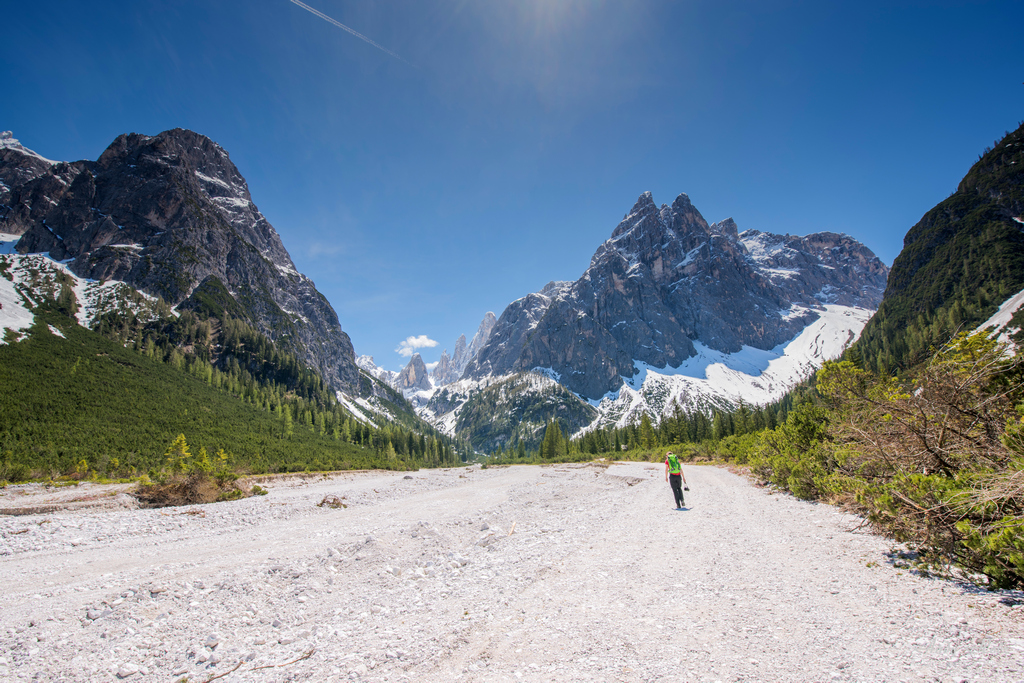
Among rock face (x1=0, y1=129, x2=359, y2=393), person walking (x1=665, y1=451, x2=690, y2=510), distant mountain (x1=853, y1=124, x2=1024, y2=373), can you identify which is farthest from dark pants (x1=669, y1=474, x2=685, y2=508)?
rock face (x1=0, y1=129, x2=359, y2=393)

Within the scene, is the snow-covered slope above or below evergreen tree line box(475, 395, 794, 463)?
Answer: above

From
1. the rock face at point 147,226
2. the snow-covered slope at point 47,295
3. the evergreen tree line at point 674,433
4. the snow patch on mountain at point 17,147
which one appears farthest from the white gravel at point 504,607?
the snow patch on mountain at point 17,147

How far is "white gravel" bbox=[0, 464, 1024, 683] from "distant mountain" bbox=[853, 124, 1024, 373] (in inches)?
4329

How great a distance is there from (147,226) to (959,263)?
267 m

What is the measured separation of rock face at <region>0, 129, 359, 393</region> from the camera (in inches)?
4466

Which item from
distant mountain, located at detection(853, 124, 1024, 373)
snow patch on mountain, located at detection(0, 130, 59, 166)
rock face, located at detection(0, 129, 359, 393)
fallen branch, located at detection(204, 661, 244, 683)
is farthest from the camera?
snow patch on mountain, located at detection(0, 130, 59, 166)

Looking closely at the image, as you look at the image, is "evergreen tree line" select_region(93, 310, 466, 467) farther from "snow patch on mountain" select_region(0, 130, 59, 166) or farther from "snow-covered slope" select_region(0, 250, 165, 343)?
"snow patch on mountain" select_region(0, 130, 59, 166)

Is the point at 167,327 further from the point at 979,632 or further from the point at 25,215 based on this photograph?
the point at 979,632

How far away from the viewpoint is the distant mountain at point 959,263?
9538cm

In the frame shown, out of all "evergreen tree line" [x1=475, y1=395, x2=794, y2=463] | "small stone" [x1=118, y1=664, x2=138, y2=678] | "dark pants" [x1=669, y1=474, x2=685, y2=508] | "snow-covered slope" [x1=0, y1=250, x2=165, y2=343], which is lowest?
"evergreen tree line" [x1=475, y1=395, x2=794, y2=463]

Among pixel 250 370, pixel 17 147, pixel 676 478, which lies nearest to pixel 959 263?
pixel 676 478

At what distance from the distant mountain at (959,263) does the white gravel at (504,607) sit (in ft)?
361

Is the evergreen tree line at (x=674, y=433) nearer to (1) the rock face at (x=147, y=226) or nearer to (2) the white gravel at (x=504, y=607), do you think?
(2) the white gravel at (x=504, y=607)

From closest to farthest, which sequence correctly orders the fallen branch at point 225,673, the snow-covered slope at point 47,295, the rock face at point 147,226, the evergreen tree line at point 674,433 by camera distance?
the fallen branch at point 225,673
the snow-covered slope at point 47,295
the evergreen tree line at point 674,433
the rock face at point 147,226
